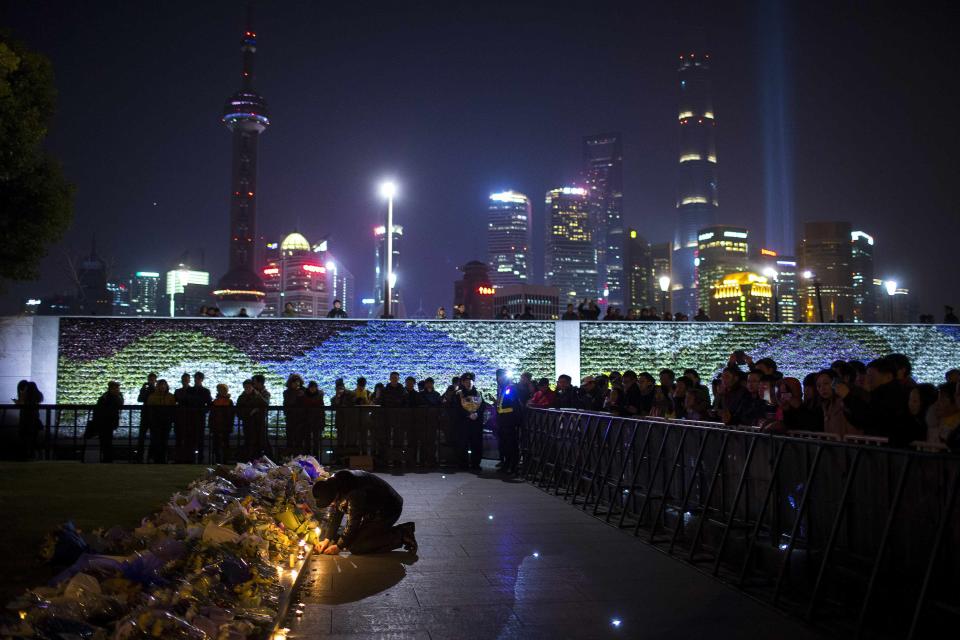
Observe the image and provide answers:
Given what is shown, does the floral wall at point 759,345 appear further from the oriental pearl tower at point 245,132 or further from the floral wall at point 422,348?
the oriental pearl tower at point 245,132

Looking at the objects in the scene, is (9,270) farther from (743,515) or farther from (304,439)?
(743,515)

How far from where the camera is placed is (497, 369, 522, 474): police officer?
1845 centimetres

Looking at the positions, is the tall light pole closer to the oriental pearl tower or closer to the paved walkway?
the paved walkway

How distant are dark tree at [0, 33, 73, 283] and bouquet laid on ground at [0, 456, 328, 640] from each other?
24.2 ft

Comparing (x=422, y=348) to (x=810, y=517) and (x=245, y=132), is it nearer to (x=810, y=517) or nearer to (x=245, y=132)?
(x=810, y=517)

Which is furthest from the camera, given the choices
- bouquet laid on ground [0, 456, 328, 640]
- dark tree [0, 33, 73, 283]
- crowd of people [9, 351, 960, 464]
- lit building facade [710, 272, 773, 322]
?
lit building facade [710, 272, 773, 322]

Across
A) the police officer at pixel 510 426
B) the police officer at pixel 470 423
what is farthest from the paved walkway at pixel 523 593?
the police officer at pixel 470 423

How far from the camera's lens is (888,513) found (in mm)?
6309

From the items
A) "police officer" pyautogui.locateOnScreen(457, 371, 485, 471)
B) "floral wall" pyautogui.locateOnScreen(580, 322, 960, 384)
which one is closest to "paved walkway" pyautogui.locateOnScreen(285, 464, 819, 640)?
"police officer" pyautogui.locateOnScreen(457, 371, 485, 471)

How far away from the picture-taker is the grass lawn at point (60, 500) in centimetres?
641

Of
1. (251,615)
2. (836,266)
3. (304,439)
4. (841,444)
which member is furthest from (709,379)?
(836,266)

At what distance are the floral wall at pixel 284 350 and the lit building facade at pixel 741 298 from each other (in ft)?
136

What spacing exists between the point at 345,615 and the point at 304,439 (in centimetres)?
1261

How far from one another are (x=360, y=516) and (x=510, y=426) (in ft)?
30.9
